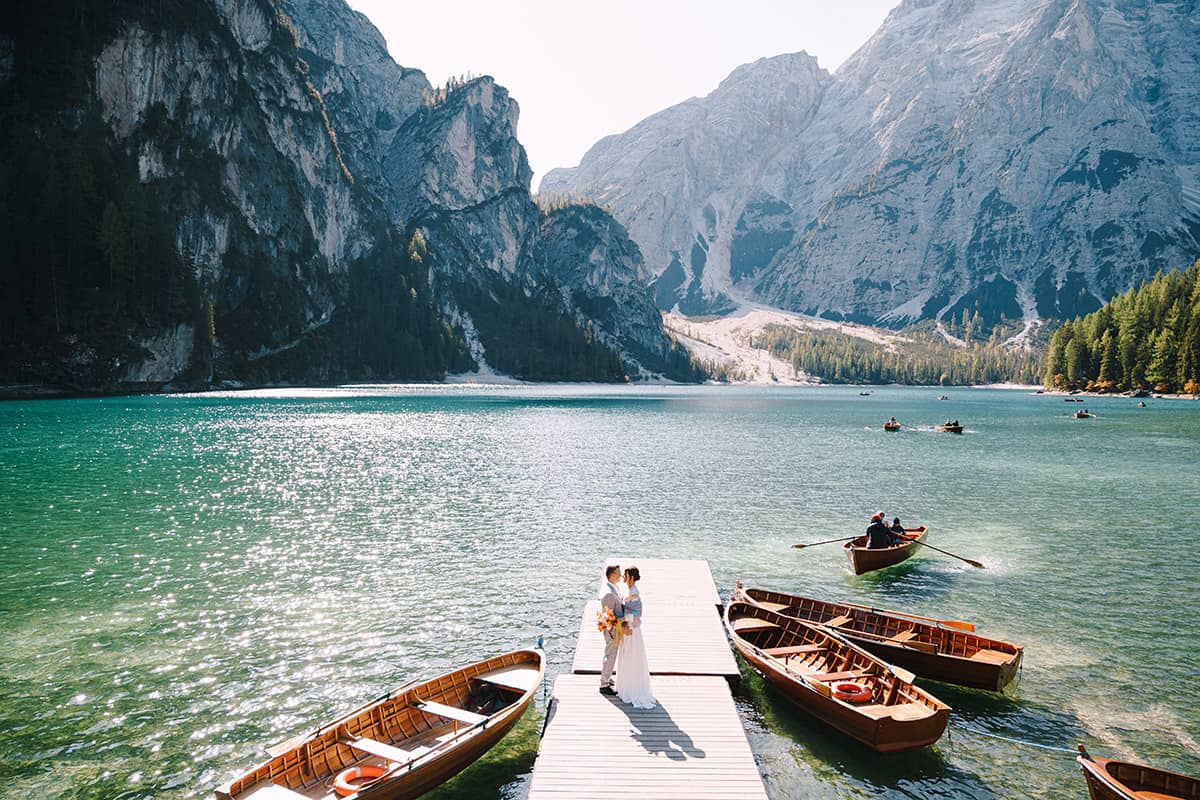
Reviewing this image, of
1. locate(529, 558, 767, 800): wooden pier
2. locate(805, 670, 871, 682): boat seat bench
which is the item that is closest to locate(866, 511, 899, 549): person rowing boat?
locate(529, 558, 767, 800): wooden pier

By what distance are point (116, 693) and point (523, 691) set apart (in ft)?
41.1

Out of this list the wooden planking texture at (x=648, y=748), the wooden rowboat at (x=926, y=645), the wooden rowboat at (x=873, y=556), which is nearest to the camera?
the wooden planking texture at (x=648, y=748)

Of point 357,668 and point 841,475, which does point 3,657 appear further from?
point 841,475

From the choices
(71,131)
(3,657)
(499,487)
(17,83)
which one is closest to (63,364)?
(71,131)

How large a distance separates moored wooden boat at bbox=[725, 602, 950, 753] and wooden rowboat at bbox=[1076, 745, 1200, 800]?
3.22 m

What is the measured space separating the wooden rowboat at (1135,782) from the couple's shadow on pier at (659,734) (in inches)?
304

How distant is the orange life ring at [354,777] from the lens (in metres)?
13.0

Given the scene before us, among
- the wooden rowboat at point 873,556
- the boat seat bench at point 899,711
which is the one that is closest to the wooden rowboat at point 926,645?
the boat seat bench at point 899,711

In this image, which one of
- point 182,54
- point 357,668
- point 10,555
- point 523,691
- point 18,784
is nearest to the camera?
point 18,784

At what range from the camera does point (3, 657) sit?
2195cm

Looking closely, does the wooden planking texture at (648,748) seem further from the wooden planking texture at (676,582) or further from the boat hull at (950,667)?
the wooden planking texture at (676,582)

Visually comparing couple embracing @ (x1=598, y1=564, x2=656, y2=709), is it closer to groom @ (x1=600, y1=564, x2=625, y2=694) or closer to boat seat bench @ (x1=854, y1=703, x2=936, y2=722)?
groom @ (x1=600, y1=564, x2=625, y2=694)

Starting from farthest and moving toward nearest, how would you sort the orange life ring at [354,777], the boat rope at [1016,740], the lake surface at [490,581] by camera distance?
the boat rope at [1016,740] < the lake surface at [490,581] < the orange life ring at [354,777]

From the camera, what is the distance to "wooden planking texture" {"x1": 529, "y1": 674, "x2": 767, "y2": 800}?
13.5 meters
